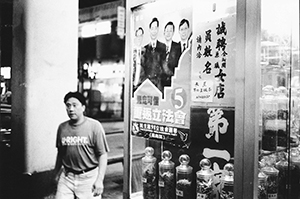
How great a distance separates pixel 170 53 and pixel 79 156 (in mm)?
2319

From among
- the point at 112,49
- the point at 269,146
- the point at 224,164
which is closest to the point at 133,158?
the point at 224,164

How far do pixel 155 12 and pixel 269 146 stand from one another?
1837 millimetres

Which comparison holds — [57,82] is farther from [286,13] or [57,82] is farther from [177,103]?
[286,13]

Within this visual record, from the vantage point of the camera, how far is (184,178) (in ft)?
10.1

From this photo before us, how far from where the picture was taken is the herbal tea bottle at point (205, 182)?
2.86 metres

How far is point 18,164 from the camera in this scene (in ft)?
20.0

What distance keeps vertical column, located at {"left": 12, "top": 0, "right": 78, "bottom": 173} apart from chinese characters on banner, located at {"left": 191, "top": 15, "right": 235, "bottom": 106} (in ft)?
13.3

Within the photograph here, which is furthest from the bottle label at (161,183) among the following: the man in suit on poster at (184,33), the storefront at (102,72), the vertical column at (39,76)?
the storefront at (102,72)

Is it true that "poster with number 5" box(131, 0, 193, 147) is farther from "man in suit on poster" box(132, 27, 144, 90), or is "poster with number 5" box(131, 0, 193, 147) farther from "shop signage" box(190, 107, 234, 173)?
"shop signage" box(190, 107, 234, 173)

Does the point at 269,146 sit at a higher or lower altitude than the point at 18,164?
higher

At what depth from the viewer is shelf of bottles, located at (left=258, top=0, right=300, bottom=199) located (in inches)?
128

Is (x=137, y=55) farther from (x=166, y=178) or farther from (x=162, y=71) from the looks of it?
(x=166, y=178)

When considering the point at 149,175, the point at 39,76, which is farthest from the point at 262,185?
the point at 39,76

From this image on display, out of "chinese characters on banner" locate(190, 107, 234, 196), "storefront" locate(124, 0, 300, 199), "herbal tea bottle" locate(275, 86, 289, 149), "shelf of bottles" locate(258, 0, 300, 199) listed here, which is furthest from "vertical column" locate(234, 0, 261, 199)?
"herbal tea bottle" locate(275, 86, 289, 149)
